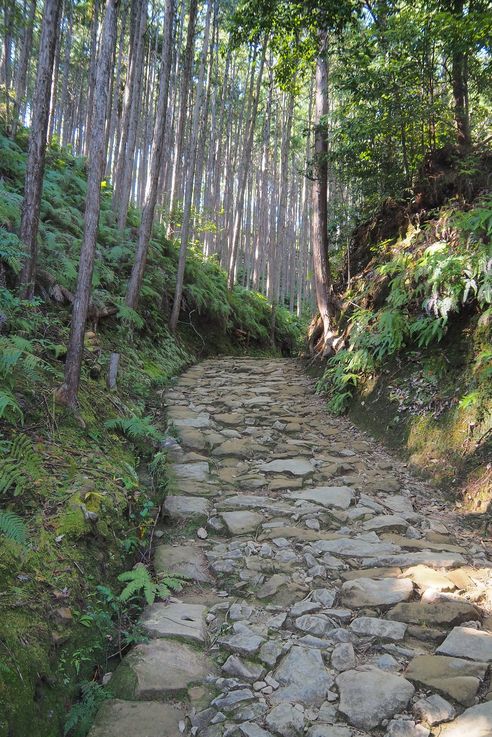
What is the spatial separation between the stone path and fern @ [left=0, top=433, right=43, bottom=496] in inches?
42.1

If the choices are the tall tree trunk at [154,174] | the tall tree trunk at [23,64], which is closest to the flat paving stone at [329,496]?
the tall tree trunk at [154,174]

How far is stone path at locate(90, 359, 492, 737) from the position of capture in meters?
2.14

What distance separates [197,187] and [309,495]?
19.3 m

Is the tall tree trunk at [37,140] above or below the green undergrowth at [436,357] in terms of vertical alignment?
above

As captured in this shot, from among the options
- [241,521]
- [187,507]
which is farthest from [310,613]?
[187,507]

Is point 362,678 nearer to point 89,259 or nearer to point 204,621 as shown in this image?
point 204,621

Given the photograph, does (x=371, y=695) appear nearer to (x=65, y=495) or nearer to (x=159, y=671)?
(x=159, y=671)

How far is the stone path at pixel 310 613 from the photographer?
2141 mm

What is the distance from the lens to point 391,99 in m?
8.02

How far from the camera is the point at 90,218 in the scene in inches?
192

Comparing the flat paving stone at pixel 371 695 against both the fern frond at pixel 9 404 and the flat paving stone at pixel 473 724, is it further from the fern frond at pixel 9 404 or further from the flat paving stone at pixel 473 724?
the fern frond at pixel 9 404

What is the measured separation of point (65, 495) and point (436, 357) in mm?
4518

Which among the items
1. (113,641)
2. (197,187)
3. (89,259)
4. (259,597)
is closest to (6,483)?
(113,641)

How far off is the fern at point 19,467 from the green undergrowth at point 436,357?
368 cm
